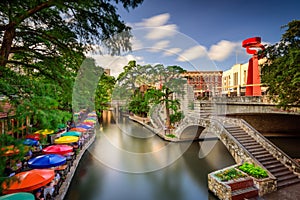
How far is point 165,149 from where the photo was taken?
1936 cm

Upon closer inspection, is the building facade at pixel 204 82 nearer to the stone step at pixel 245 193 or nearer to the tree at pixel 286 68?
the tree at pixel 286 68

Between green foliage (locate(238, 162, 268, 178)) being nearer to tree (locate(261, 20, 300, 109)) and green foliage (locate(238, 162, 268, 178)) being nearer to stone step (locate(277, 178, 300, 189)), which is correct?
stone step (locate(277, 178, 300, 189))

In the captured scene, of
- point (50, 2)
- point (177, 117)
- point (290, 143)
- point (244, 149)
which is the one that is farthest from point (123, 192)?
point (290, 143)

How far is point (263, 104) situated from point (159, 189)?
13.2 metres

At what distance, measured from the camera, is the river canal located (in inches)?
422

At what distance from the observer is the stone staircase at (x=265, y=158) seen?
33.5 feet

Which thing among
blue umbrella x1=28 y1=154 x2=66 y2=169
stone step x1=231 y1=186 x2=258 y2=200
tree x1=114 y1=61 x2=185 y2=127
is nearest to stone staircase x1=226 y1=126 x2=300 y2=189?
stone step x1=231 y1=186 x2=258 y2=200

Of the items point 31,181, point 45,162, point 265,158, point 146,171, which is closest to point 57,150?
point 45,162

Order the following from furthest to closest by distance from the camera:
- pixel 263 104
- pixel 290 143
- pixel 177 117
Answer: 1. pixel 177 117
2. pixel 290 143
3. pixel 263 104

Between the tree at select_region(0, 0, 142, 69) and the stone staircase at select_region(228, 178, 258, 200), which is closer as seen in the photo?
the tree at select_region(0, 0, 142, 69)

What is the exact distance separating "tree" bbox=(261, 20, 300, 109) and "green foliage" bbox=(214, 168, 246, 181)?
5.48 m

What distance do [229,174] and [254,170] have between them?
1.50m

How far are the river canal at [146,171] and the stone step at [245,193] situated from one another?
155 cm

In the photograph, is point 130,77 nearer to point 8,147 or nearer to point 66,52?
point 66,52
